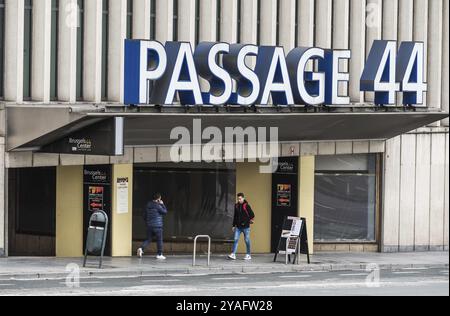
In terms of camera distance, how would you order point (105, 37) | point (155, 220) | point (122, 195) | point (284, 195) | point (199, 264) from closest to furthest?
1. point (199, 264)
2. point (155, 220)
3. point (105, 37)
4. point (122, 195)
5. point (284, 195)

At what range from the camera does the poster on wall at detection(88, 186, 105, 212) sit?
1275 inches

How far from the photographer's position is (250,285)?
84.7ft

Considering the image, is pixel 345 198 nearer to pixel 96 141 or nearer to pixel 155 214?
pixel 155 214

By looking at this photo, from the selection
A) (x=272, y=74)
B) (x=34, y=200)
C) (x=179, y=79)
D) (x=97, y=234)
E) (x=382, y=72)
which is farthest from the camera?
(x=34, y=200)

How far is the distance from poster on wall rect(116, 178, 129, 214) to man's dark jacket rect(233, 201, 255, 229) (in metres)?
2.89

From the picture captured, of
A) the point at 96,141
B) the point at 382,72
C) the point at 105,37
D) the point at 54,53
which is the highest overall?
the point at 105,37

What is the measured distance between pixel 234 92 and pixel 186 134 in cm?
156

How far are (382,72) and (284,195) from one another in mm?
4263

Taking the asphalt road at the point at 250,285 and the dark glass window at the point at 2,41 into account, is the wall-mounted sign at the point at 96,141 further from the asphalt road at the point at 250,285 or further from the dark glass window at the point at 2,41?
the asphalt road at the point at 250,285

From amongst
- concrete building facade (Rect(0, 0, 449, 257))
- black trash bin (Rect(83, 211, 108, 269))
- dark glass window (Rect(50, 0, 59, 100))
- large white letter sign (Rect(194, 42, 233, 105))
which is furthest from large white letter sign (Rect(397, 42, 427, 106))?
black trash bin (Rect(83, 211, 108, 269))

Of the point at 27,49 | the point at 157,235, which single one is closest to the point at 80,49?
the point at 27,49

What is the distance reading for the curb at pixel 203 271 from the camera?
26.4 m

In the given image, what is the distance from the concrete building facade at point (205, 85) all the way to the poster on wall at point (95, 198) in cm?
35

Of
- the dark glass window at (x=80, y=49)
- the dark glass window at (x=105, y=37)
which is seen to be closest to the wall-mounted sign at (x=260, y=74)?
the dark glass window at (x=105, y=37)
